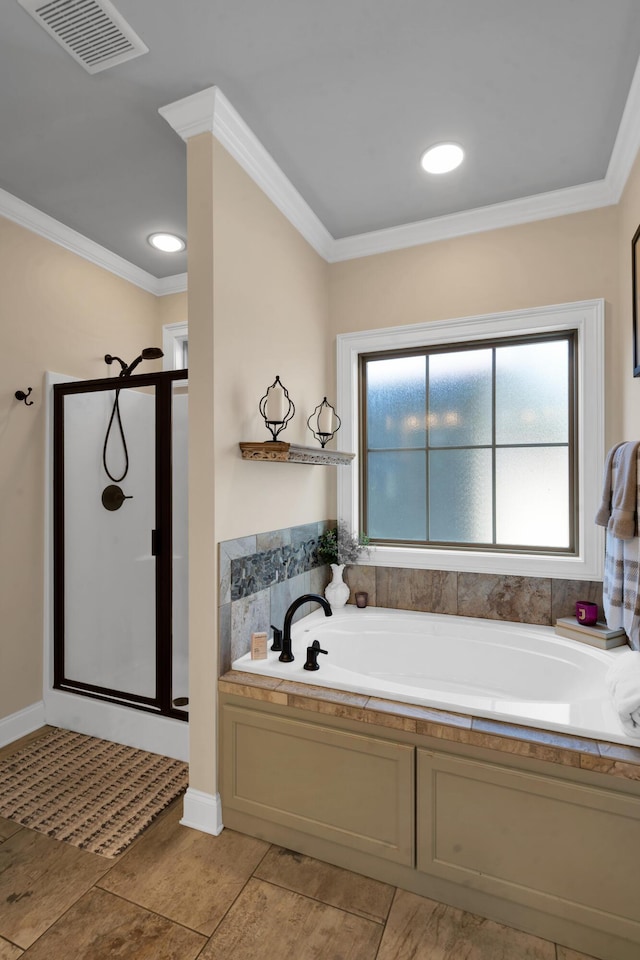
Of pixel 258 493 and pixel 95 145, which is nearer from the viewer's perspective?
pixel 95 145

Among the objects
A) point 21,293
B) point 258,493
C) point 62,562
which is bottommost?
point 62,562

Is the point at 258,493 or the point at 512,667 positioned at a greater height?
the point at 258,493

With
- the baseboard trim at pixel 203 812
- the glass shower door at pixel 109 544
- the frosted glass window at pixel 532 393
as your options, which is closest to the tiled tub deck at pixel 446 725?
the baseboard trim at pixel 203 812

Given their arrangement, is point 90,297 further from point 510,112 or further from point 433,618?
point 433,618

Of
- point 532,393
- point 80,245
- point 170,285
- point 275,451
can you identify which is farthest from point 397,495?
point 80,245

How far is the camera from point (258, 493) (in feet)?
7.17

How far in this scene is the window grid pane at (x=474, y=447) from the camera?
A: 2.59 meters

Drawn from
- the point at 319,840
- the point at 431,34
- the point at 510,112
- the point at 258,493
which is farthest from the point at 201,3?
the point at 319,840

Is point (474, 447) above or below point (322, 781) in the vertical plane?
above

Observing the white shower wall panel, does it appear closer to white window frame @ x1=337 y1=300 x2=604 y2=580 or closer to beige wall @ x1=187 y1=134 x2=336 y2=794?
beige wall @ x1=187 y1=134 x2=336 y2=794

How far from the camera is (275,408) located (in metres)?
2.25

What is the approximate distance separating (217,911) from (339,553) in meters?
1.62

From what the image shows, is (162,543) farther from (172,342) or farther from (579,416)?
(579,416)

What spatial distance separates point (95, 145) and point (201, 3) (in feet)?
2.77
